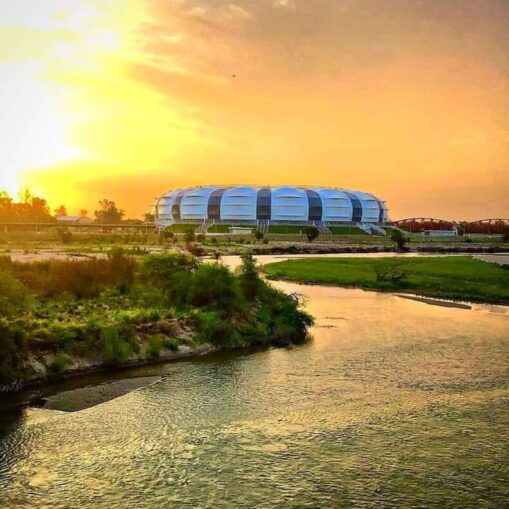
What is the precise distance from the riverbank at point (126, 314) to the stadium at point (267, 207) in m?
140

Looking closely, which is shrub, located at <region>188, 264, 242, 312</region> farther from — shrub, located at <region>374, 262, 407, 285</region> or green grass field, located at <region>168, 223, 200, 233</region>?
green grass field, located at <region>168, 223, 200, 233</region>

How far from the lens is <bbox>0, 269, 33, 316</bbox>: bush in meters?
22.4

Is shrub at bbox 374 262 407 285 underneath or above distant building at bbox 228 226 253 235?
underneath

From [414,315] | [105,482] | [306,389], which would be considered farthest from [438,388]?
[414,315]

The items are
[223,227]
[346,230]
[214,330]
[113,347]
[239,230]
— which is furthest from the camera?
[346,230]

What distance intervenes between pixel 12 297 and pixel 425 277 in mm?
42105

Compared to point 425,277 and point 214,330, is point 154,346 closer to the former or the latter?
point 214,330

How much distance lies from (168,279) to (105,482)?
64.4 feet

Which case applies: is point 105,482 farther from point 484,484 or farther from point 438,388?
point 438,388

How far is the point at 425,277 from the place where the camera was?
189 feet

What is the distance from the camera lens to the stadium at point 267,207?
18088 centimetres

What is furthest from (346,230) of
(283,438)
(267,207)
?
(283,438)

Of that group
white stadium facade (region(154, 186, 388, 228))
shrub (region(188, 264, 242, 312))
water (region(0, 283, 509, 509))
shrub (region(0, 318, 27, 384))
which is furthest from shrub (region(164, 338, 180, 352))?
white stadium facade (region(154, 186, 388, 228))

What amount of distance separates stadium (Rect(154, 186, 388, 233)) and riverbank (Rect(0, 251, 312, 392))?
140m
